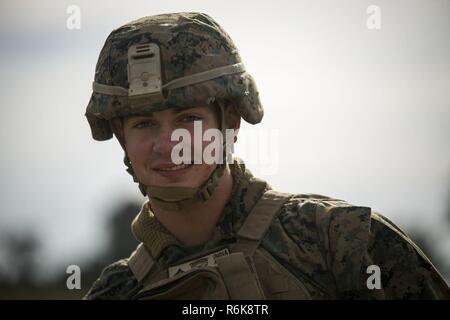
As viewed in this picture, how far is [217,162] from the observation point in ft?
27.5

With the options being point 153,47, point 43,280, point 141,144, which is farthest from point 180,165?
point 43,280

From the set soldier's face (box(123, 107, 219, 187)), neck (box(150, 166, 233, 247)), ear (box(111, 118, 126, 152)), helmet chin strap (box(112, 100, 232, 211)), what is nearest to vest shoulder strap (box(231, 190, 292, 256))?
neck (box(150, 166, 233, 247))

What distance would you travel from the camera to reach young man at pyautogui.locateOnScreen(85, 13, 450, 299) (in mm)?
7816

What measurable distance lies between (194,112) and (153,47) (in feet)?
2.03

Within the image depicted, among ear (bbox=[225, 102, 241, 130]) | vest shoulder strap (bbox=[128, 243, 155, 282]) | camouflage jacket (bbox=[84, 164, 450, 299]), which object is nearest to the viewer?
camouflage jacket (bbox=[84, 164, 450, 299])

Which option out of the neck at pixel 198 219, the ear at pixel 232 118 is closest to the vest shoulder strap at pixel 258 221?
the neck at pixel 198 219

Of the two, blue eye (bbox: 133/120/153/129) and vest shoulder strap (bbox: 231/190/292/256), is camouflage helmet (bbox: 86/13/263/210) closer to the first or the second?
blue eye (bbox: 133/120/153/129)

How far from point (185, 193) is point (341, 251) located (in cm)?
130

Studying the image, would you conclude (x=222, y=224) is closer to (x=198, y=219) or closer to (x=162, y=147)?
(x=198, y=219)

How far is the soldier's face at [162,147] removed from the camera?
26.4 feet

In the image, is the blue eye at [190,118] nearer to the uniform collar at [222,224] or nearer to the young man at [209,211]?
the young man at [209,211]

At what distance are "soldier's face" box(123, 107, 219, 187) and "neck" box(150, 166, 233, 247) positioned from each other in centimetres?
22

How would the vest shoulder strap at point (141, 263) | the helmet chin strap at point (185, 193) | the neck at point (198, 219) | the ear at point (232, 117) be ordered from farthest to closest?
the ear at point (232, 117), the vest shoulder strap at point (141, 263), the neck at point (198, 219), the helmet chin strap at point (185, 193)

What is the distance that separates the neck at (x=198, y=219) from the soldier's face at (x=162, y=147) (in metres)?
0.22
